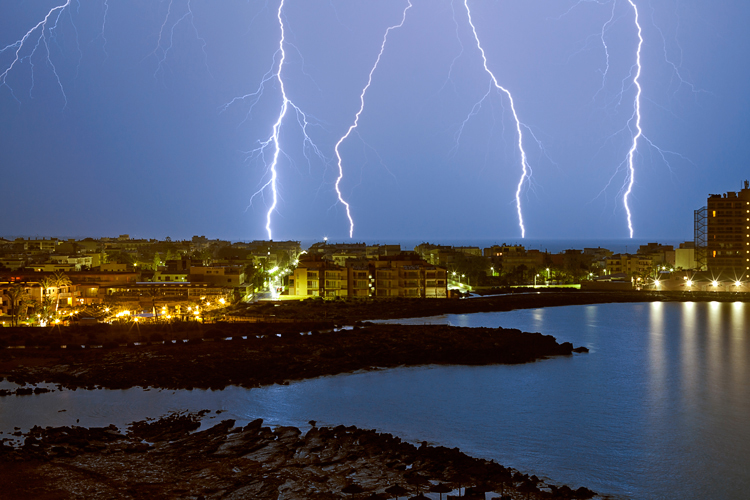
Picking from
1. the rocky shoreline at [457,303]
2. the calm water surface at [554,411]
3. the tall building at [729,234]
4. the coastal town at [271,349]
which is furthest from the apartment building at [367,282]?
the tall building at [729,234]

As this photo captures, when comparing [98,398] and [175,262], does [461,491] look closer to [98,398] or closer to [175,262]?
[98,398]

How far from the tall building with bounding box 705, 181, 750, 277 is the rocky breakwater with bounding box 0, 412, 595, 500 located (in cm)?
3263

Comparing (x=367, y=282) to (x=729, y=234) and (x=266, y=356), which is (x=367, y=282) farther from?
(x=729, y=234)

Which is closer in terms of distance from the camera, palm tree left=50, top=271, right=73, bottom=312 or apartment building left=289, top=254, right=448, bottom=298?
palm tree left=50, top=271, right=73, bottom=312

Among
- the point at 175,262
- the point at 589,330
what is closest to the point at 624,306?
the point at 589,330

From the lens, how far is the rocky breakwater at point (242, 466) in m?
6.86

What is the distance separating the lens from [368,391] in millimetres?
11906

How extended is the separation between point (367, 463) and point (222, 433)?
242cm

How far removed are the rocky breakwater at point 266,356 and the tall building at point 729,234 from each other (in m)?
22.8

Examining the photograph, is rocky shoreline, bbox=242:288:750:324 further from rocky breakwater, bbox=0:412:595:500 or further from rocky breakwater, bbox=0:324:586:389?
rocky breakwater, bbox=0:412:595:500

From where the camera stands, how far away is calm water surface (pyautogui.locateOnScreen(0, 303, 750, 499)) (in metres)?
8.10

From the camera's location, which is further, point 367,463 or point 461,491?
point 367,463

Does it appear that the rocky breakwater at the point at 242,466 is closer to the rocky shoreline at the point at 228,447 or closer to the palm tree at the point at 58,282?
the rocky shoreline at the point at 228,447

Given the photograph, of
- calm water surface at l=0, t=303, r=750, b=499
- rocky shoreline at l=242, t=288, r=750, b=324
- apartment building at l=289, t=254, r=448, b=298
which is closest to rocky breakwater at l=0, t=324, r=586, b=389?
calm water surface at l=0, t=303, r=750, b=499
